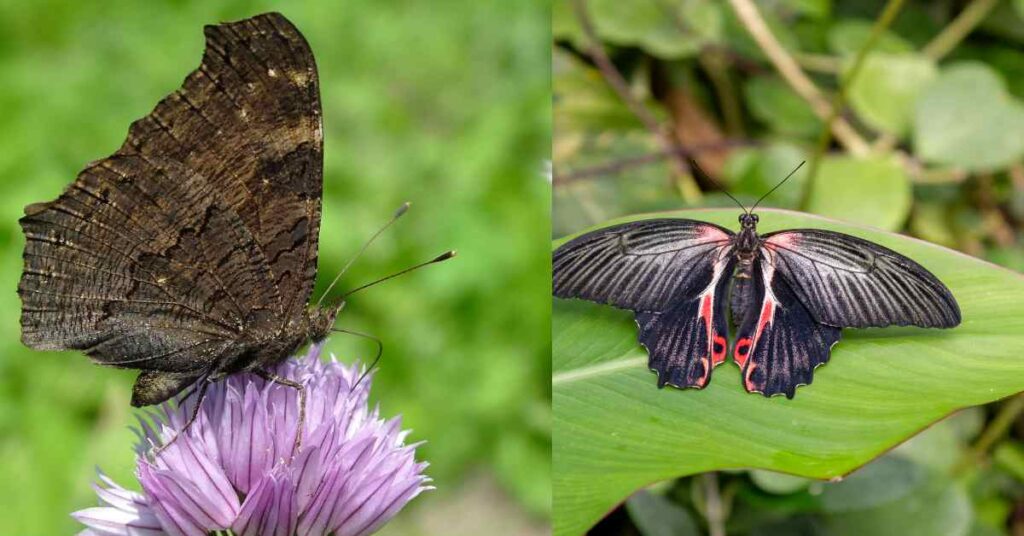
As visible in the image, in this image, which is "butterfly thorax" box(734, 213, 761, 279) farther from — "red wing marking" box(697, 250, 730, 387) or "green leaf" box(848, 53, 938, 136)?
"green leaf" box(848, 53, 938, 136)

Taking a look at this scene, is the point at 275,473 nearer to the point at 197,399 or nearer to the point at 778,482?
the point at 197,399

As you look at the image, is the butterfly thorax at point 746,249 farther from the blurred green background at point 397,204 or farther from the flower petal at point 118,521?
the blurred green background at point 397,204

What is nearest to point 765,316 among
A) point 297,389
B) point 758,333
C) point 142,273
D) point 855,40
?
point 758,333

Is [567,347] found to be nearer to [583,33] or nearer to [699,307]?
[699,307]

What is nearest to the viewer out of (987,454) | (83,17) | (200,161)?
(200,161)

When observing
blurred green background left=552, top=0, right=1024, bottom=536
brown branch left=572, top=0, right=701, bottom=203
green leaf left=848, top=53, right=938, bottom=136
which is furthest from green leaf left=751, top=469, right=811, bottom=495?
green leaf left=848, top=53, right=938, bottom=136

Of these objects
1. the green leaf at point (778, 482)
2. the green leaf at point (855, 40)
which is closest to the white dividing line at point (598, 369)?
the green leaf at point (778, 482)

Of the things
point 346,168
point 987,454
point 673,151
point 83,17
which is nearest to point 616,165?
point 673,151
